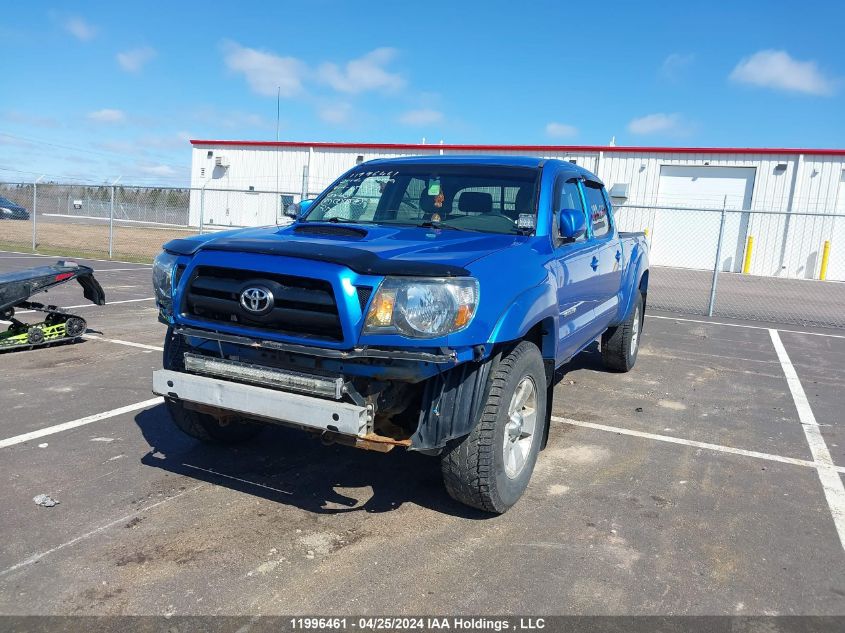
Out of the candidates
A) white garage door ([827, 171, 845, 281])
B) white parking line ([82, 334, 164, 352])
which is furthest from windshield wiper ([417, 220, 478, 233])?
white garage door ([827, 171, 845, 281])

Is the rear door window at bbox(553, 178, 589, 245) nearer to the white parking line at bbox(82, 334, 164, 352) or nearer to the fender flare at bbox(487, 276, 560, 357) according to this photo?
the fender flare at bbox(487, 276, 560, 357)

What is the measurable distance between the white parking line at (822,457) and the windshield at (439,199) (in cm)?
240

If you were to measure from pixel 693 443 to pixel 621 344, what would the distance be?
2.12 meters

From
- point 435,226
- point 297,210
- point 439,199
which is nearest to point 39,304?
point 297,210

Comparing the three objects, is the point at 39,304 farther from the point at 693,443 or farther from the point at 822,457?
the point at 822,457

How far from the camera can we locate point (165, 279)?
3826mm

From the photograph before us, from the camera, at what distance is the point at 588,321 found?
17.6 ft

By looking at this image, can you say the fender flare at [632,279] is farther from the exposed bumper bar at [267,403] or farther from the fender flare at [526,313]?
the exposed bumper bar at [267,403]

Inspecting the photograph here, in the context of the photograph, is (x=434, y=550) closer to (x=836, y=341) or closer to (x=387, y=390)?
(x=387, y=390)

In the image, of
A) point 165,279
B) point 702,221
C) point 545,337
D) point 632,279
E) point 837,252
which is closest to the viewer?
point 165,279

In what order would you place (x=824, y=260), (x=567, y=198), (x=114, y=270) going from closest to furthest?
(x=567, y=198) < (x=114, y=270) < (x=824, y=260)

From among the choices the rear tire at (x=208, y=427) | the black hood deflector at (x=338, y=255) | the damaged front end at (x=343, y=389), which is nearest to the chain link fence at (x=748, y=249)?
the rear tire at (x=208, y=427)

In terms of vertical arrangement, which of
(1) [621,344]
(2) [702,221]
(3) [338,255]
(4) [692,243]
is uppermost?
(2) [702,221]

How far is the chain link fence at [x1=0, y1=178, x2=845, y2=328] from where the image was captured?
A: 655 inches
